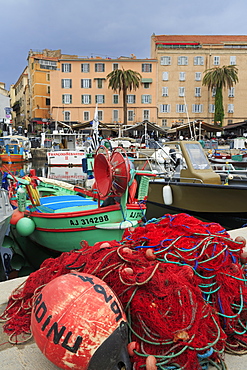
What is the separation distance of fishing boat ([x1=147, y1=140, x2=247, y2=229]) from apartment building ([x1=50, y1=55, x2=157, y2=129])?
41550mm

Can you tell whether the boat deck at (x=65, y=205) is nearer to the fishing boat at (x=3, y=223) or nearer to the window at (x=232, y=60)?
the fishing boat at (x=3, y=223)

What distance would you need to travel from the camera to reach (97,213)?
6.53 metres

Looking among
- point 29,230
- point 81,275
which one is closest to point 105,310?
point 81,275

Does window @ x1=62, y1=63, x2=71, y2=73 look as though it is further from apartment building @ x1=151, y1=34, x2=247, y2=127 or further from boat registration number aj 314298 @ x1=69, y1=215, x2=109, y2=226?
boat registration number aj 314298 @ x1=69, y1=215, x2=109, y2=226

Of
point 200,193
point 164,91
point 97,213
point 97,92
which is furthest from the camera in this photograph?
point 164,91

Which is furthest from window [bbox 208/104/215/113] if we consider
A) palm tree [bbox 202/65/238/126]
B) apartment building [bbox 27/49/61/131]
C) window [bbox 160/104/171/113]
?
apartment building [bbox 27/49/61/131]

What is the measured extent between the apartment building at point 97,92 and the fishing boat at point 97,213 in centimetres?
4366

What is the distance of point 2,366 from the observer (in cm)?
247

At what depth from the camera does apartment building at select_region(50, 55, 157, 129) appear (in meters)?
50.6

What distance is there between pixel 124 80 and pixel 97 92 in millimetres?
5343

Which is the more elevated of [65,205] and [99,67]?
[99,67]

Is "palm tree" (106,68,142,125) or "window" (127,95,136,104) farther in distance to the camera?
"window" (127,95,136,104)

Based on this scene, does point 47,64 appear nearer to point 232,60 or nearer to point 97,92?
point 97,92

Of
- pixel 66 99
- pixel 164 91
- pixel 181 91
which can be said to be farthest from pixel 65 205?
pixel 181 91
